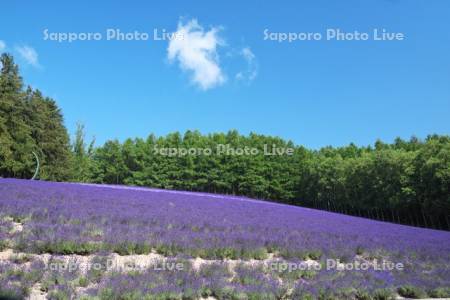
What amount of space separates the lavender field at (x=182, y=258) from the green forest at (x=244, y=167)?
2810 centimetres

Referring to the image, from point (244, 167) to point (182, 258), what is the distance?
5875 centimetres

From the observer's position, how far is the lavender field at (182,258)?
27.4ft

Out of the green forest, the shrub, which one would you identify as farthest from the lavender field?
the green forest

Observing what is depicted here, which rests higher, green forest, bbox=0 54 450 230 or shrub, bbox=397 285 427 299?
green forest, bbox=0 54 450 230

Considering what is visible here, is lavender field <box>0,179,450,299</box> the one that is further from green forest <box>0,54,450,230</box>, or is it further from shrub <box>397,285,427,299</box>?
green forest <box>0,54,450,230</box>

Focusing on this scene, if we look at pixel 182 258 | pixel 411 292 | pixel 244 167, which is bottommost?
pixel 411 292

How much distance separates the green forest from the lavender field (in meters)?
28.1

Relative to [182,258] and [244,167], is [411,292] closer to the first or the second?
[182,258]

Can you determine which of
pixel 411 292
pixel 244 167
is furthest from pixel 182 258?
pixel 244 167

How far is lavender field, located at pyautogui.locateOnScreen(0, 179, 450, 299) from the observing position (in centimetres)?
835

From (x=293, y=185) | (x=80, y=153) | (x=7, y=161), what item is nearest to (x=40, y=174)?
(x=7, y=161)

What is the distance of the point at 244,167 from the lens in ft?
227

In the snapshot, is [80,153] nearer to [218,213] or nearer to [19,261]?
[218,213]

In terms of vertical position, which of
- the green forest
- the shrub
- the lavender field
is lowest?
the shrub
